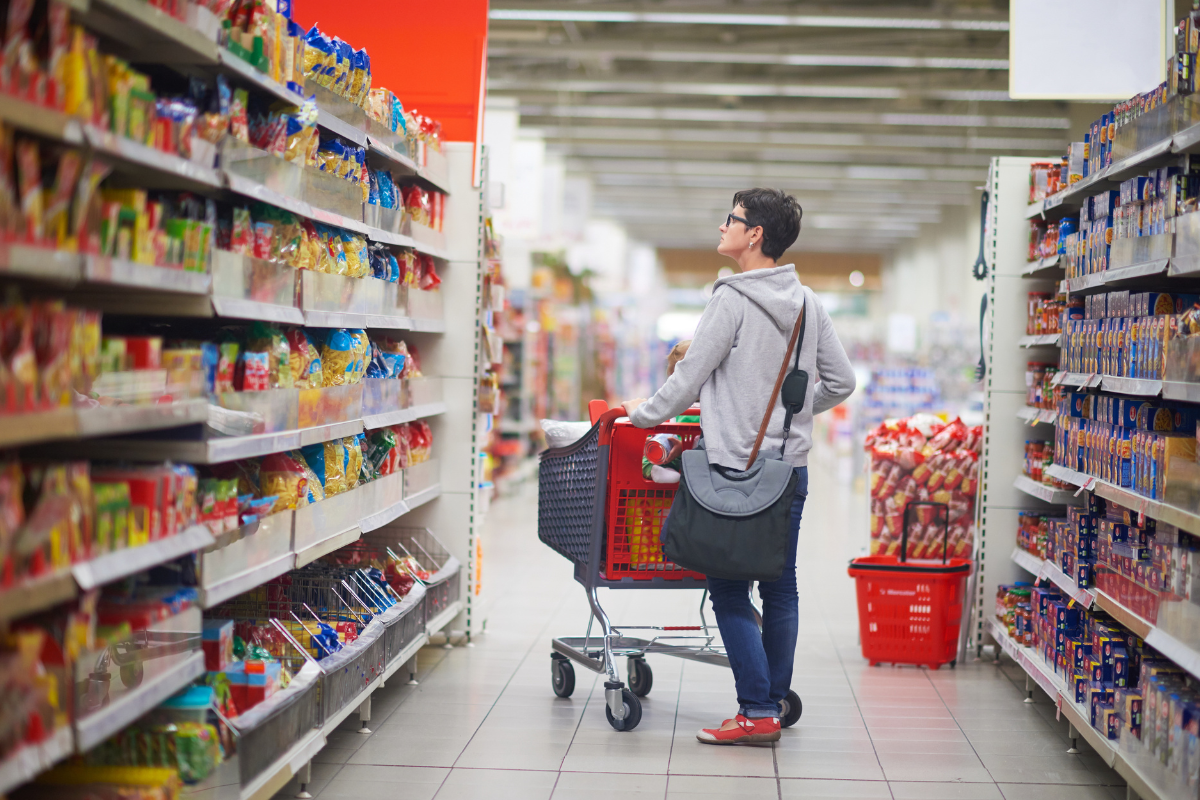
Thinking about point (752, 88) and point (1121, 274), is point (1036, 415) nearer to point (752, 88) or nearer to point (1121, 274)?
point (1121, 274)

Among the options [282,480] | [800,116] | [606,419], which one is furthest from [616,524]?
[800,116]

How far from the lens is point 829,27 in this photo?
11906 millimetres

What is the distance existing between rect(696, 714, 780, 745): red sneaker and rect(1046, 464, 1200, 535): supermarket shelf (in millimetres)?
1264

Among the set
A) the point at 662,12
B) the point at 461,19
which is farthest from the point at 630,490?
the point at 662,12

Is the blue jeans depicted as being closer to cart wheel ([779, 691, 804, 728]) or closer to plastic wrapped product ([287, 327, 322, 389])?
cart wheel ([779, 691, 804, 728])

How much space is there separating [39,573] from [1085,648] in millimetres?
3109

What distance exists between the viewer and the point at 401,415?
4430 mm

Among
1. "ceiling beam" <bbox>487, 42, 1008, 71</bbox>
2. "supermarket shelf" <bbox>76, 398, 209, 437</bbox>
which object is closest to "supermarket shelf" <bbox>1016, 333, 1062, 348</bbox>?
"supermarket shelf" <bbox>76, 398, 209, 437</bbox>

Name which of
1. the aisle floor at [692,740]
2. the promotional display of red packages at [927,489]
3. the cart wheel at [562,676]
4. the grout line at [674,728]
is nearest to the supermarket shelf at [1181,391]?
the aisle floor at [692,740]

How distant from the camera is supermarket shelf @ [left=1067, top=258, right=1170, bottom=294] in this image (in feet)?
10.4

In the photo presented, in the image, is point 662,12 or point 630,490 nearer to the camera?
point 630,490

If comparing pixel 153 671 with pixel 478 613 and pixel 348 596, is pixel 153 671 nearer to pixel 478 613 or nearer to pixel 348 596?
pixel 348 596

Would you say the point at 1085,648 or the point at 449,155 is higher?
the point at 449,155

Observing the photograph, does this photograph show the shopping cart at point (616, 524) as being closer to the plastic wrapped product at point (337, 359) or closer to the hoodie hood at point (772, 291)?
the hoodie hood at point (772, 291)
